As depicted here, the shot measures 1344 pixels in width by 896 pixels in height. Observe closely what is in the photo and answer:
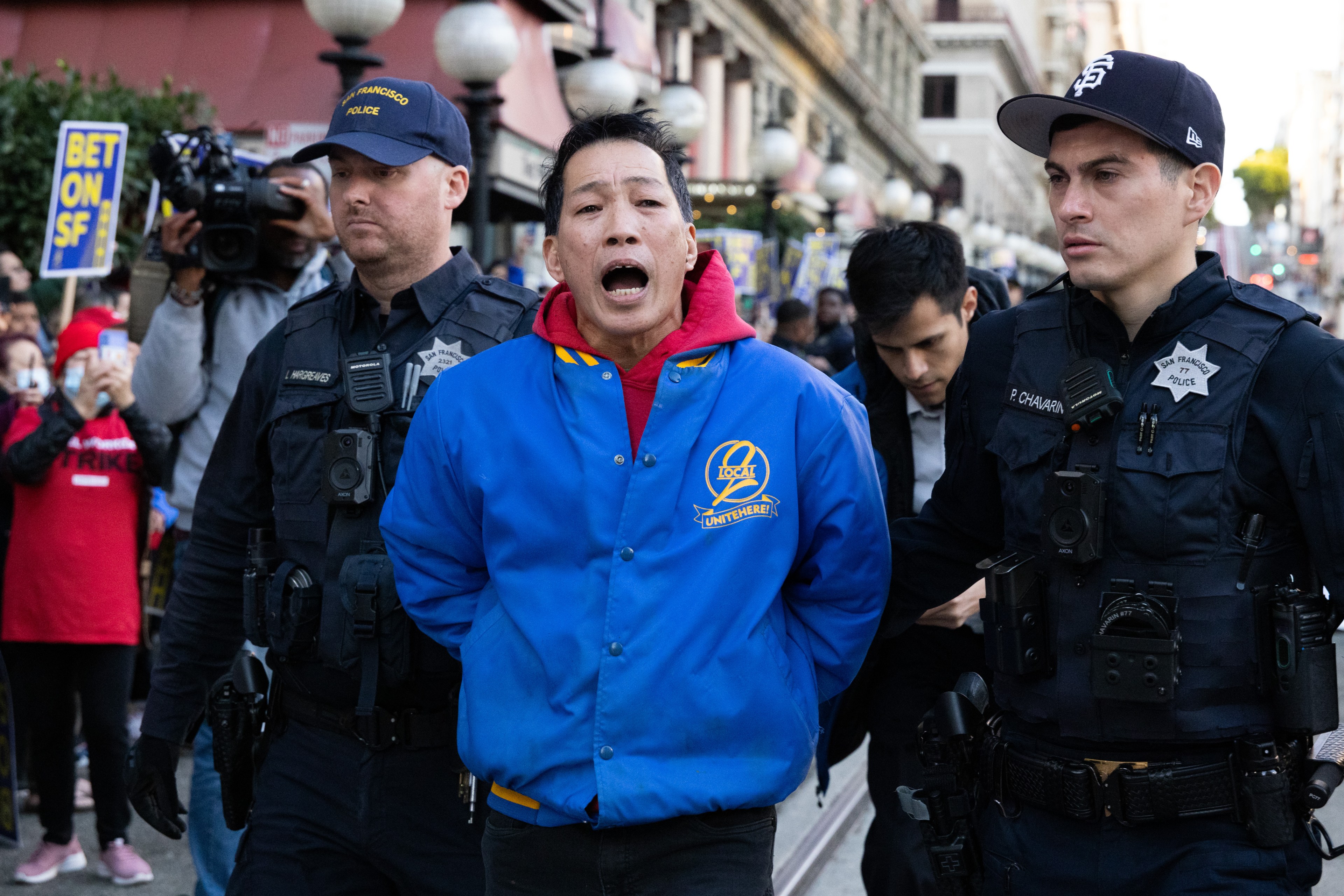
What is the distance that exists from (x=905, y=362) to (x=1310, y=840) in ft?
5.96

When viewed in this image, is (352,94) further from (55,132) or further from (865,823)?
(55,132)

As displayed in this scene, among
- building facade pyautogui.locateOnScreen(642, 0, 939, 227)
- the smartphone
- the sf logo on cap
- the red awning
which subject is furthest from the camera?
building facade pyautogui.locateOnScreen(642, 0, 939, 227)

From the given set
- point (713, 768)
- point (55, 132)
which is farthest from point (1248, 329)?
point (55, 132)

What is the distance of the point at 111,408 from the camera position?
5918mm

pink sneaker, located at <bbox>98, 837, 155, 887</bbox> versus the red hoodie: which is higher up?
the red hoodie

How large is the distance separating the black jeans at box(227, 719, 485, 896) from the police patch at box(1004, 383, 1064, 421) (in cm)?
137

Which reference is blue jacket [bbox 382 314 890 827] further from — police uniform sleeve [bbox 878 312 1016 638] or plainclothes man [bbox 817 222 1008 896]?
plainclothes man [bbox 817 222 1008 896]

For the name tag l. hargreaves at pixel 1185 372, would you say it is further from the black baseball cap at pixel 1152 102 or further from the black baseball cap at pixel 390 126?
the black baseball cap at pixel 390 126

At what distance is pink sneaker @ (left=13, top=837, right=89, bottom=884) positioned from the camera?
552cm

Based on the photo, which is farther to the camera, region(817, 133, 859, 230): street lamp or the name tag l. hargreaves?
region(817, 133, 859, 230): street lamp

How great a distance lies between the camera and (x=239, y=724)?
3.37 metres

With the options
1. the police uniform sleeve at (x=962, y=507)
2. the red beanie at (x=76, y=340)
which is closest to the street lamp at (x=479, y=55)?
the red beanie at (x=76, y=340)

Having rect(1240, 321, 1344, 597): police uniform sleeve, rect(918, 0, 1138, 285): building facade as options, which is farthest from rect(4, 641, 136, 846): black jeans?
rect(918, 0, 1138, 285): building facade

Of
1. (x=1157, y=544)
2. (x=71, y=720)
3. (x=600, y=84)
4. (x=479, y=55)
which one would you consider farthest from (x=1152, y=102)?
(x=600, y=84)
